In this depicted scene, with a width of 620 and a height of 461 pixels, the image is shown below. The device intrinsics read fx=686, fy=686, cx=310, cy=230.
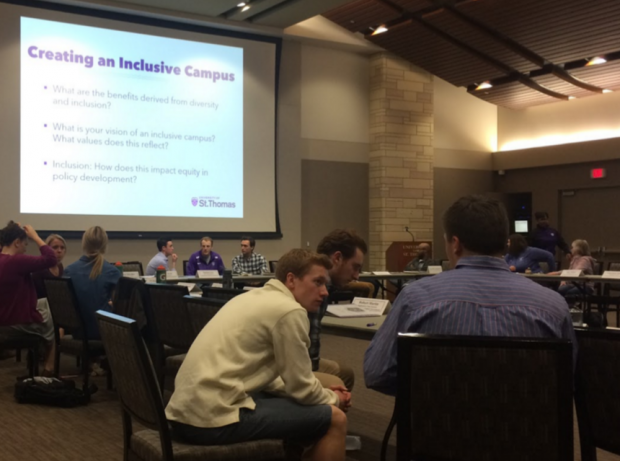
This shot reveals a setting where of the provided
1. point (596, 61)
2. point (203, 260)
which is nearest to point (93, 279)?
point (203, 260)

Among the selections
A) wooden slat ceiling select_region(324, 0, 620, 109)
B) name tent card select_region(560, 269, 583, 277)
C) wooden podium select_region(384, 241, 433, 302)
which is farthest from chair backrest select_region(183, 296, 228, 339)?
wooden podium select_region(384, 241, 433, 302)

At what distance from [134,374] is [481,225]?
3.65ft

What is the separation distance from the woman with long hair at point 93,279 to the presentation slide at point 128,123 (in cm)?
428

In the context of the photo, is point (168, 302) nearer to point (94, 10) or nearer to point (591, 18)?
point (94, 10)

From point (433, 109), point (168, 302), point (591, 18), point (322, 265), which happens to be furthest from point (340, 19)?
point (322, 265)

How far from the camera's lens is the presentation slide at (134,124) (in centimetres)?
881

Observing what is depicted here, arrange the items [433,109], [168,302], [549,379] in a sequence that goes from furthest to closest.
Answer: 1. [433,109]
2. [168,302]
3. [549,379]

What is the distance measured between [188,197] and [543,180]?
7.15 m

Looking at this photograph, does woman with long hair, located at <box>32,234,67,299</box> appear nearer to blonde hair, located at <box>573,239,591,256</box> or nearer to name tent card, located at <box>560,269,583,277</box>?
name tent card, located at <box>560,269,583,277</box>

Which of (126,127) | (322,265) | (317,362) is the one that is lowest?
(317,362)

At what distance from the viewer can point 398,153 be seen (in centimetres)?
1218

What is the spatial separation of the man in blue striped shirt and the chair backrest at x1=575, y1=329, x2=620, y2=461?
0.19 ft

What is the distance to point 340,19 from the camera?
11.0 meters

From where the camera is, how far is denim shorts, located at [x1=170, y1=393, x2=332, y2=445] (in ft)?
6.81
